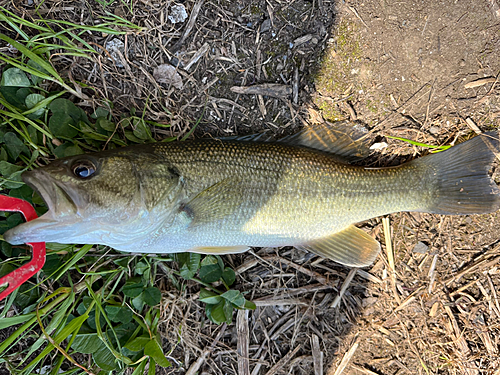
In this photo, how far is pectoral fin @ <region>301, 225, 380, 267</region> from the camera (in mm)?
2723

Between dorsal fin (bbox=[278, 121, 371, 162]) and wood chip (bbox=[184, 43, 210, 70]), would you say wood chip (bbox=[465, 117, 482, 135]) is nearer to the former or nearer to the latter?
dorsal fin (bbox=[278, 121, 371, 162])

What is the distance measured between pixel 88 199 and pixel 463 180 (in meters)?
3.06

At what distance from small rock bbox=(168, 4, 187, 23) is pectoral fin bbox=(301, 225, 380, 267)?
2.32 metres

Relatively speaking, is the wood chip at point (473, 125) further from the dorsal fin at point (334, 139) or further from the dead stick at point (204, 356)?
the dead stick at point (204, 356)

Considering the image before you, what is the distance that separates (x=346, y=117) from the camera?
118 inches

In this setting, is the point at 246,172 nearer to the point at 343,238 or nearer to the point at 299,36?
the point at 343,238

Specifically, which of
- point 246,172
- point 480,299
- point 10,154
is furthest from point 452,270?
point 10,154

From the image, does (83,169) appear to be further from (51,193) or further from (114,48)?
(114,48)

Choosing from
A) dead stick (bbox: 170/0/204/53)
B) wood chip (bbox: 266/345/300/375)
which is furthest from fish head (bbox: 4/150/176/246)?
wood chip (bbox: 266/345/300/375)

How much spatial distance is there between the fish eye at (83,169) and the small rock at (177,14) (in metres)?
1.55

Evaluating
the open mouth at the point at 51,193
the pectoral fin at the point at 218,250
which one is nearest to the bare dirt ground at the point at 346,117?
the pectoral fin at the point at 218,250

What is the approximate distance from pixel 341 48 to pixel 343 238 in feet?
5.78

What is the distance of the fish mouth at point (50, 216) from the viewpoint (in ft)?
6.81

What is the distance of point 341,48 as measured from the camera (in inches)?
116
